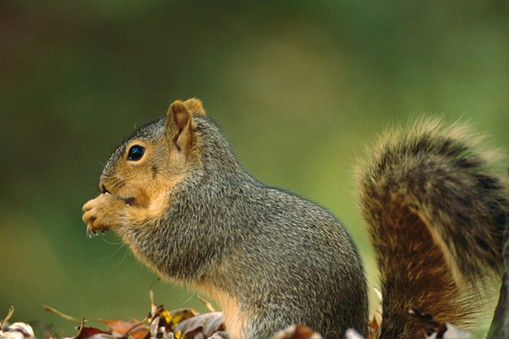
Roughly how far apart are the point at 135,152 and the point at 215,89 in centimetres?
321

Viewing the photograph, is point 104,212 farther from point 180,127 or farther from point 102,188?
point 180,127

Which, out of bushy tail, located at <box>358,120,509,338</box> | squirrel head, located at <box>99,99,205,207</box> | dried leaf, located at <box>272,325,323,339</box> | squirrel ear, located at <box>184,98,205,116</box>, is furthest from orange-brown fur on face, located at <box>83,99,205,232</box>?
dried leaf, located at <box>272,325,323,339</box>

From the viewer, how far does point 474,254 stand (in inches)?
73.8

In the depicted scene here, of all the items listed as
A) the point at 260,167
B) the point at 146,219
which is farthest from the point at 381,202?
the point at 260,167

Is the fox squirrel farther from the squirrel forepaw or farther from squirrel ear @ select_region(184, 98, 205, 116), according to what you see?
squirrel ear @ select_region(184, 98, 205, 116)

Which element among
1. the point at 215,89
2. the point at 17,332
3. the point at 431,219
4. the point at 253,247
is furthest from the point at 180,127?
the point at 215,89

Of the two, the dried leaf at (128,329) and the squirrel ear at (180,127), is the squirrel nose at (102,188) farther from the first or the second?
the dried leaf at (128,329)

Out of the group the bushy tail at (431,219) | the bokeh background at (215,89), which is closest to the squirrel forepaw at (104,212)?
the bushy tail at (431,219)

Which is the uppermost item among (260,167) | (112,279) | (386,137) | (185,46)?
(185,46)

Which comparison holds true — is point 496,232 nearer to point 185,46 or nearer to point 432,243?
point 432,243

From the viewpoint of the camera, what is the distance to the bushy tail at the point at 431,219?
188 centimetres

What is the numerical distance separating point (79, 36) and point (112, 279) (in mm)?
1823

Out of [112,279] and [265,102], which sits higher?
[265,102]

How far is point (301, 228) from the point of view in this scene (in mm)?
2176
